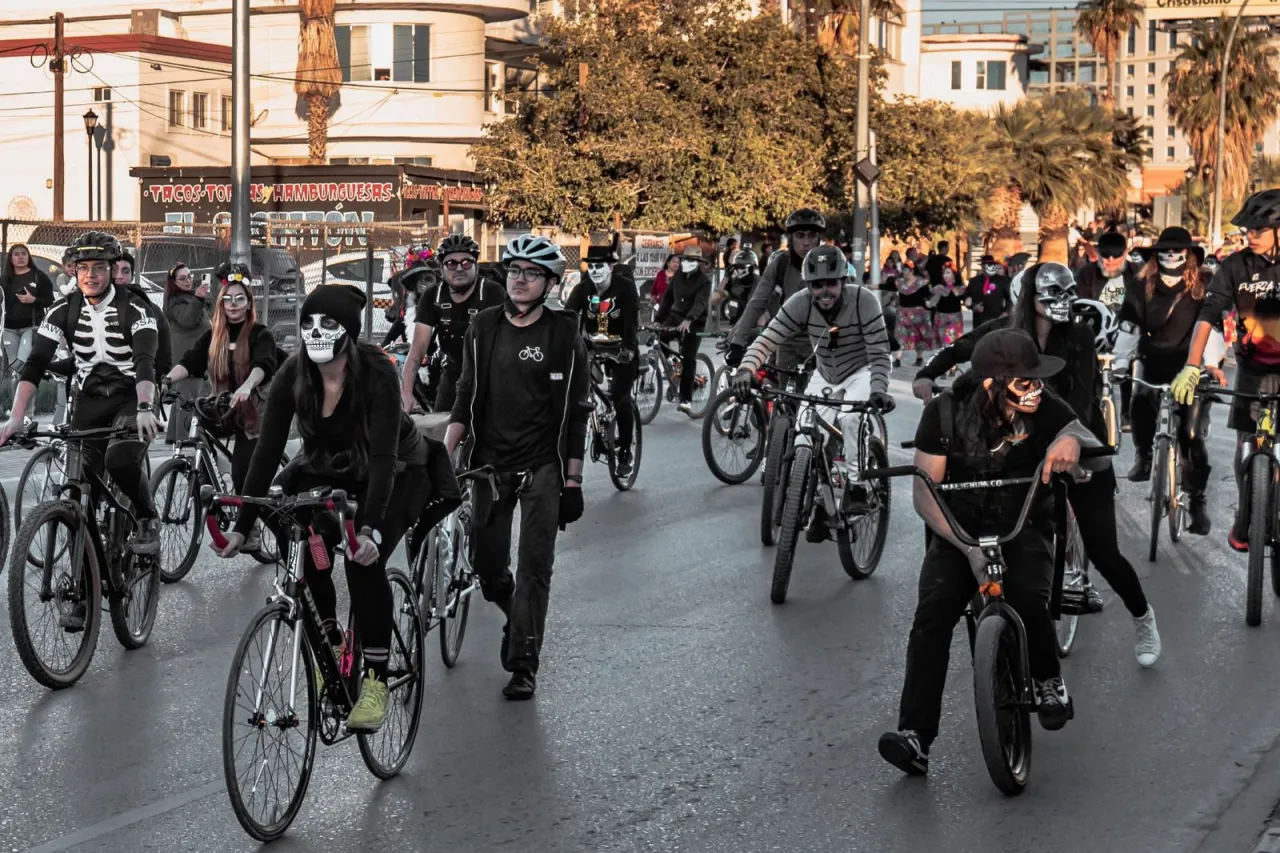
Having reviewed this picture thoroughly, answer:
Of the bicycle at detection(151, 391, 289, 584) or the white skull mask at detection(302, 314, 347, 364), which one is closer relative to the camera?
the white skull mask at detection(302, 314, 347, 364)

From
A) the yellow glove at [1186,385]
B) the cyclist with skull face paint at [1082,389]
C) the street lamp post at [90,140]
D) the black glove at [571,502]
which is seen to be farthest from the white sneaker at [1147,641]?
the street lamp post at [90,140]

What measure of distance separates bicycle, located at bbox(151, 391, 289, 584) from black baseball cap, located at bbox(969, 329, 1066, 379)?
4.83 m

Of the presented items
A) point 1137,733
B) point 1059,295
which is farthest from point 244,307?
point 1137,733

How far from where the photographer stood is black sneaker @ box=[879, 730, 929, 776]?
632cm

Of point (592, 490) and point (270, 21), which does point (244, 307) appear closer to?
point (592, 490)

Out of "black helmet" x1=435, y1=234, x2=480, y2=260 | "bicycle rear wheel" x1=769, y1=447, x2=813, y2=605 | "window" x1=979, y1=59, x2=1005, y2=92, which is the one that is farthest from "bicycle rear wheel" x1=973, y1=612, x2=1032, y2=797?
"window" x1=979, y1=59, x2=1005, y2=92

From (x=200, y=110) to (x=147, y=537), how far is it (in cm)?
4737

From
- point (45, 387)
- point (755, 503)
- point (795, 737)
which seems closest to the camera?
point (795, 737)

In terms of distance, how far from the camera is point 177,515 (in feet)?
33.9

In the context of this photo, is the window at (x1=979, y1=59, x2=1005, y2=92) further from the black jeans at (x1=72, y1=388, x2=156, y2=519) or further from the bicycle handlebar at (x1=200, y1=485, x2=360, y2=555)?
the bicycle handlebar at (x1=200, y1=485, x2=360, y2=555)

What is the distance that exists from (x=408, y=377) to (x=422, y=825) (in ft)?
21.8

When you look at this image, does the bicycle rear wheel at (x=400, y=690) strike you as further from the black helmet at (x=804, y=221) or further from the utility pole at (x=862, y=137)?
the utility pole at (x=862, y=137)

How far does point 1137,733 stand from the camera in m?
7.17

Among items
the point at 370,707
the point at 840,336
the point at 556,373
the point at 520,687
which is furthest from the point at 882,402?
the point at 370,707
